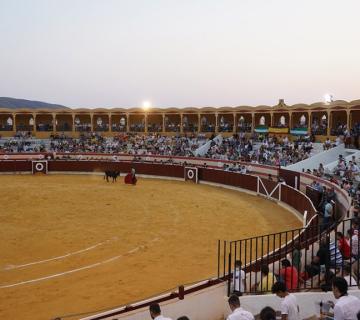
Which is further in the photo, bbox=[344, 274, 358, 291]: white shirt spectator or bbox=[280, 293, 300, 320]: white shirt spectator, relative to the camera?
bbox=[344, 274, 358, 291]: white shirt spectator

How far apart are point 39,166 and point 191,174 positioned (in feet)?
40.3

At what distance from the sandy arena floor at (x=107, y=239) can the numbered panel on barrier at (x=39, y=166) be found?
9.46 metres

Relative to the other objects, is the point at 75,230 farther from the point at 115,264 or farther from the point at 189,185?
the point at 189,185

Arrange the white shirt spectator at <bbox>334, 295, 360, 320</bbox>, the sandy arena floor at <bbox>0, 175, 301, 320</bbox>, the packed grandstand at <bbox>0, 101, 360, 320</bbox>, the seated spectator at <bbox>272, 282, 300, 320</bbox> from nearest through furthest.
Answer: the white shirt spectator at <bbox>334, 295, 360, 320</bbox> → the seated spectator at <bbox>272, 282, 300, 320</bbox> → the packed grandstand at <bbox>0, 101, 360, 320</bbox> → the sandy arena floor at <bbox>0, 175, 301, 320</bbox>

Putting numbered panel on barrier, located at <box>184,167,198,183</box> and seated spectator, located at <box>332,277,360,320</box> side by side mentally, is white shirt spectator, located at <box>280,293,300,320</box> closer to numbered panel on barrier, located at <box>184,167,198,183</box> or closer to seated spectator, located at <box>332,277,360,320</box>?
seated spectator, located at <box>332,277,360,320</box>

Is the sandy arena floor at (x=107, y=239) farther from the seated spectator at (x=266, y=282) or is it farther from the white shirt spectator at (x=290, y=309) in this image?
the white shirt spectator at (x=290, y=309)

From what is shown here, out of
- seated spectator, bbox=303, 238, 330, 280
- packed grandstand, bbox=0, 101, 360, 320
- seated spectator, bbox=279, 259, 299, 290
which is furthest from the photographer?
seated spectator, bbox=303, 238, 330, 280

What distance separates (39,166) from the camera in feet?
113

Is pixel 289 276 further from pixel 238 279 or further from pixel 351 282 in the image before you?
pixel 351 282

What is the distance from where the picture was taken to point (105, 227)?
15422mm

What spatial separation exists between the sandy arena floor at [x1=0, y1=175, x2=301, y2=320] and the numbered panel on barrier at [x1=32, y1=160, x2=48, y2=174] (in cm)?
946

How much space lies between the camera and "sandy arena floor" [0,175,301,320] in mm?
9242

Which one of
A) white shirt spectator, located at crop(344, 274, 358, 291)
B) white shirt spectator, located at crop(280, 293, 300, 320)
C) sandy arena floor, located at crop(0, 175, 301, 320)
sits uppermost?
white shirt spectator, located at crop(280, 293, 300, 320)

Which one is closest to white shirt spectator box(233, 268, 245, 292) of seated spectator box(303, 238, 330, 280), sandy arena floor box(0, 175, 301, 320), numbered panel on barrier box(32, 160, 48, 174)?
seated spectator box(303, 238, 330, 280)
